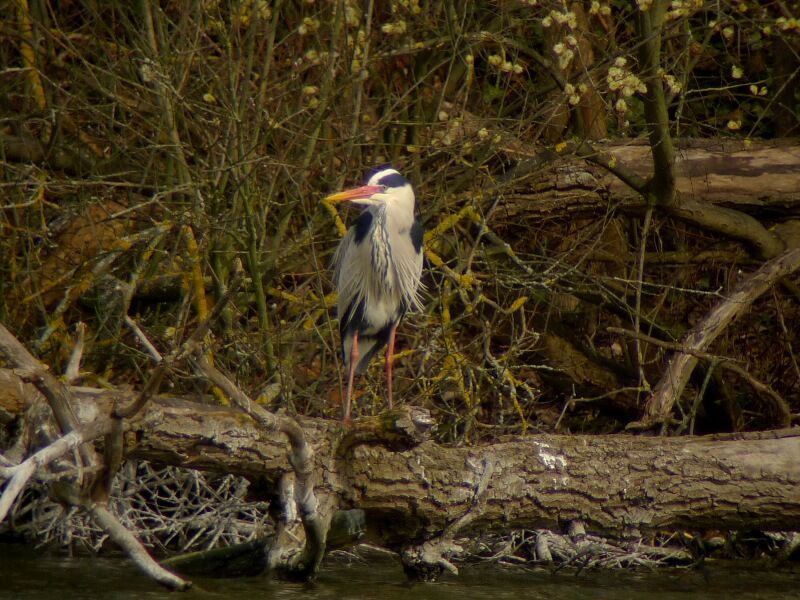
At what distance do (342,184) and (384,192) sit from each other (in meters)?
0.47

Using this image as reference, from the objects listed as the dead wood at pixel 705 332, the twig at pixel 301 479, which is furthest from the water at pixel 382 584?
the dead wood at pixel 705 332

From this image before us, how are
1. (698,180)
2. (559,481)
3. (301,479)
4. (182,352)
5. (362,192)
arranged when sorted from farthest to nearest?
(698,180) < (362,192) < (559,481) < (301,479) < (182,352)

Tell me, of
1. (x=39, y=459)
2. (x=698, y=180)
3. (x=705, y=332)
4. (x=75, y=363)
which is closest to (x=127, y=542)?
(x=39, y=459)

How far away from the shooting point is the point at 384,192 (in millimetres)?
4930

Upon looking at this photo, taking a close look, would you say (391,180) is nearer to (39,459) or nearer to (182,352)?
(182,352)

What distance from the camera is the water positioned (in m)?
4.09

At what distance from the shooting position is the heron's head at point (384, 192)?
16.1 feet

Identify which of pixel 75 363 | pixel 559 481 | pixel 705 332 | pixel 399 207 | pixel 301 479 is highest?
pixel 399 207

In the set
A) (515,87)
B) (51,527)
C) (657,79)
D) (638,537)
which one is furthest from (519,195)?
(51,527)

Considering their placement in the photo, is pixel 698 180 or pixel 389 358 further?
pixel 698 180

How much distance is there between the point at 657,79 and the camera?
15.7 feet

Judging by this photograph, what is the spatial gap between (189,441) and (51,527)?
68.1 inches

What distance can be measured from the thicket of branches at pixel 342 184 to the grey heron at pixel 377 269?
149 millimetres

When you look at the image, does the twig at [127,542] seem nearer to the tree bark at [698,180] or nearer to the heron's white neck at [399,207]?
the heron's white neck at [399,207]
